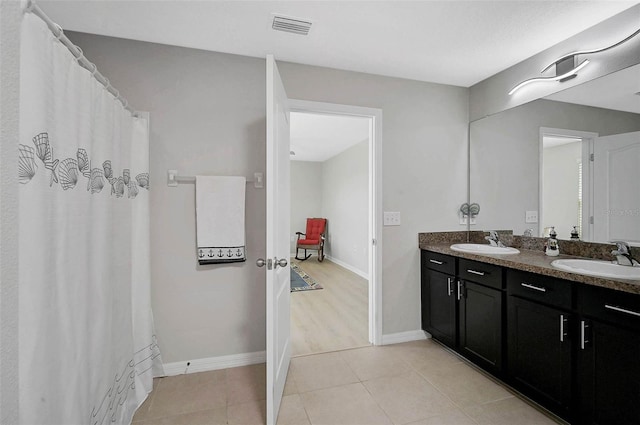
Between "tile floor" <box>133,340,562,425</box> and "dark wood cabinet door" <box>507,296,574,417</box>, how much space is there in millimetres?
139

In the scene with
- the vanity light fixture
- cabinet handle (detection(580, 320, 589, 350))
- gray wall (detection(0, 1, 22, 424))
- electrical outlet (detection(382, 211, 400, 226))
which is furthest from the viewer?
electrical outlet (detection(382, 211, 400, 226))

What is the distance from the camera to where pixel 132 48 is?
7.10ft

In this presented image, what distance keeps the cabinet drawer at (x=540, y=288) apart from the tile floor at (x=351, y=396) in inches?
26.6

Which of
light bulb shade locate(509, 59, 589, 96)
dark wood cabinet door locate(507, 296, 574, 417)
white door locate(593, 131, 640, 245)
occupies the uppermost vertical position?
light bulb shade locate(509, 59, 589, 96)

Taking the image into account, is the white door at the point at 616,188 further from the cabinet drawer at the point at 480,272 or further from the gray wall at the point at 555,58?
the cabinet drawer at the point at 480,272

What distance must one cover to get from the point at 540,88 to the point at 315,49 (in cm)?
173

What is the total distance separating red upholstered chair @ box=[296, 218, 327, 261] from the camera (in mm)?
6402

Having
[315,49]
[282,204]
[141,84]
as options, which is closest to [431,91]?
[315,49]

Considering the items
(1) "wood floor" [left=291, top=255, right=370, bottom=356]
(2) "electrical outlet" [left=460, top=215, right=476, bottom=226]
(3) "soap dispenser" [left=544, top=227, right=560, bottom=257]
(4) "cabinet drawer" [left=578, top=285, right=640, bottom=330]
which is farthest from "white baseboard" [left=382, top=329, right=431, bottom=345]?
→ (4) "cabinet drawer" [left=578, top=285, right=640, bottom=330]

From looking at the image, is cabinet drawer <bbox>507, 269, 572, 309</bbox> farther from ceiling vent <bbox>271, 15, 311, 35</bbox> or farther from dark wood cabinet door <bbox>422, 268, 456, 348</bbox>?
ceiling vent <bbox>271, 15, 311, 35</bbox>

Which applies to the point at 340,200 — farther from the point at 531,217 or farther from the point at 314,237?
the point at 531,217

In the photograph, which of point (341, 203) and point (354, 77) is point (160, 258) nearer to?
point (354, 77)

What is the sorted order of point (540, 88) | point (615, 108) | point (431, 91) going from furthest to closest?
point (431, 91)
point (540, 88)
point (615, 108)

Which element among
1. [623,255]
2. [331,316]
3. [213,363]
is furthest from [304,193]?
[623,255]
